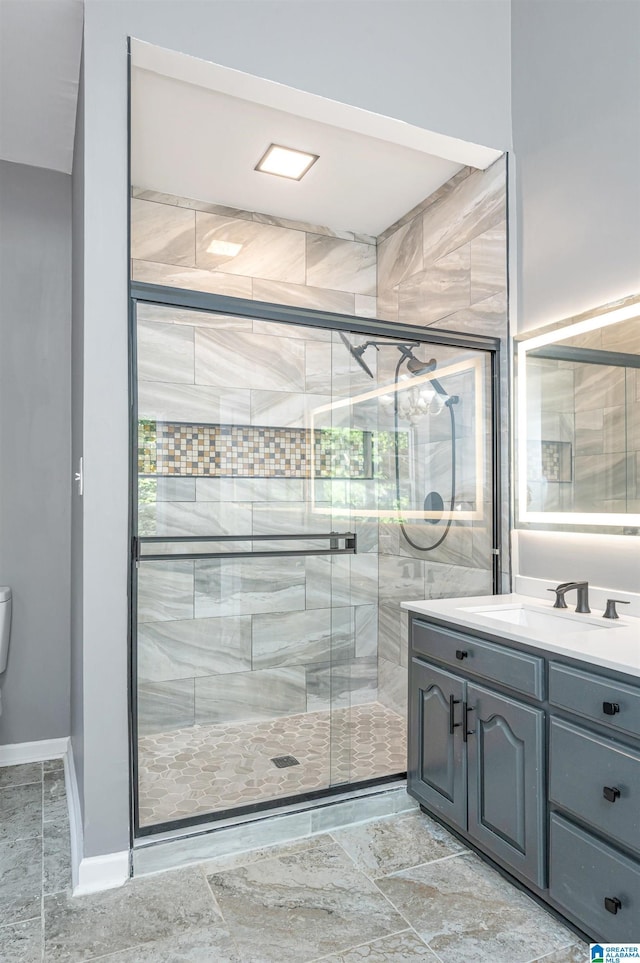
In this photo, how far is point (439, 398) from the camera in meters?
2.83

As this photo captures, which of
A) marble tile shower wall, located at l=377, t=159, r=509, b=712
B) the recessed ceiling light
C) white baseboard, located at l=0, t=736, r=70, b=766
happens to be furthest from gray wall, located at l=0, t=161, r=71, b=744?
marble tile shower wall, located at l=377, t=159, r=509, b=712

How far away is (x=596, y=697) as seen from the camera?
1694 millimetres

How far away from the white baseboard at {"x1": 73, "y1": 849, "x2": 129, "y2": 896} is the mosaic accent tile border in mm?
1256

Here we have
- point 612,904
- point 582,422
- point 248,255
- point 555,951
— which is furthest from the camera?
point 248,255

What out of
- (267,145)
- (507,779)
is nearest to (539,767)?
(507,779)

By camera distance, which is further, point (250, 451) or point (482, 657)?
point (250, 451)

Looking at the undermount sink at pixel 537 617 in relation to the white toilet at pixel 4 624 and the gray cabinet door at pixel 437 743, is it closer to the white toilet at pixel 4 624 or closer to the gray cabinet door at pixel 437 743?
the gray cabinet door at pixel 437 743

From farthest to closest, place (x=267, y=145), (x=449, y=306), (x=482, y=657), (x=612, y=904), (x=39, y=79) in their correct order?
(x=449, y=306) → (x=267, y=145) → (x=39, y=79) → (x=482, y=657) → (x=612, y=904)

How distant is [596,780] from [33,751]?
8.47 ft

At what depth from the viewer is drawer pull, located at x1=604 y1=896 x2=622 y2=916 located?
5.26 ft

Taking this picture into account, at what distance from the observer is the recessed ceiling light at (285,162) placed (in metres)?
2.97

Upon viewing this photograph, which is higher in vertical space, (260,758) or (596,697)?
(596,697)

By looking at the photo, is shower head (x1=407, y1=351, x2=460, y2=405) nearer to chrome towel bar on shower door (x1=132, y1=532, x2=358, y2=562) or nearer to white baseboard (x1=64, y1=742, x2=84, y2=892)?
chrome towel bar on shower door (x1=132, y1=532, x2=358, y2=562)

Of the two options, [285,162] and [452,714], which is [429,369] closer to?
[285,162]
